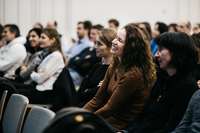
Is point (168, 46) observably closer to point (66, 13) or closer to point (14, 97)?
point (14, 97)

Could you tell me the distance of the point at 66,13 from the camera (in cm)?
744

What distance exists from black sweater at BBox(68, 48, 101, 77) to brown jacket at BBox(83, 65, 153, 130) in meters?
2.14

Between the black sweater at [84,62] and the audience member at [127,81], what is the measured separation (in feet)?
6.78

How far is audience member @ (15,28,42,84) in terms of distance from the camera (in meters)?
4.22

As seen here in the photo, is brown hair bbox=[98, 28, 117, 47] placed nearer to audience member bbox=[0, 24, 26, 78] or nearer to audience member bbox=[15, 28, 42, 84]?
audience member bbox=[15, 28, 42, 84]

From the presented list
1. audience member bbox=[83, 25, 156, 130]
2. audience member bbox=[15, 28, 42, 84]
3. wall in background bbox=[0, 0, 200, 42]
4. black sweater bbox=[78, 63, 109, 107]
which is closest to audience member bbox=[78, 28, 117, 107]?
black sweater bbox=[78, 63, 109, 107]

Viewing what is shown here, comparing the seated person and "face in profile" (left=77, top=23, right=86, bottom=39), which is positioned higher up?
"face in profile" (left=77, top=23, right=86, bottom=39)

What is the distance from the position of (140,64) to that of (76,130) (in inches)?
47.2

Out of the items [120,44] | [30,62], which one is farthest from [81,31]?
[120,44]

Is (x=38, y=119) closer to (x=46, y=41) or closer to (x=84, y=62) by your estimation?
(x=46, y=41)

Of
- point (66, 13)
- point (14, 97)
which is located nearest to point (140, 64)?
point (14, 97)

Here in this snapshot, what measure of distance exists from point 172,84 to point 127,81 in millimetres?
371

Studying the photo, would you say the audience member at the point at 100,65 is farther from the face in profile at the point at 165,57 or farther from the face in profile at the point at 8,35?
the face in profile at the point at 8,35

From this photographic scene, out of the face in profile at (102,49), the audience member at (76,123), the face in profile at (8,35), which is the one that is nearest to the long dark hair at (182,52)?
the audience member at (76,123)
